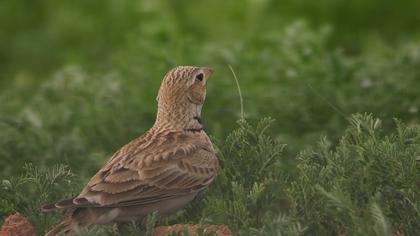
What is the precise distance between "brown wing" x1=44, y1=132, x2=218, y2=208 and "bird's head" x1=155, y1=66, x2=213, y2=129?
264 millimetres

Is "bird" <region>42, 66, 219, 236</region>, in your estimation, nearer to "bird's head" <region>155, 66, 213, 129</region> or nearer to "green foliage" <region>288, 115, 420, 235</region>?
"bird's head" <region>155, 66, 213, 129</region>

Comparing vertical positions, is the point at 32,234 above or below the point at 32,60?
below

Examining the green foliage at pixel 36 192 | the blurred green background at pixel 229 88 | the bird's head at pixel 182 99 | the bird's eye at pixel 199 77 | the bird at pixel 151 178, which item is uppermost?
the blurred green background at pixel 229 88

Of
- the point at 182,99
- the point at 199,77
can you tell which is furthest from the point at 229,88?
the point at 182,99

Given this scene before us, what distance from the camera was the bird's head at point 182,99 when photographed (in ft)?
20.7

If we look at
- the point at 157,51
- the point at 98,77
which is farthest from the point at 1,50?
the point at 157,51

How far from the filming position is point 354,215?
477 centimetres

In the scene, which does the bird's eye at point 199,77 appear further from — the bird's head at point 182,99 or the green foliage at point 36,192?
the green foliage at point 36,192

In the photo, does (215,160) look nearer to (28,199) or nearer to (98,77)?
(28,199)

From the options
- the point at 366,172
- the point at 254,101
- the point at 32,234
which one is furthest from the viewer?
the point at 254,101

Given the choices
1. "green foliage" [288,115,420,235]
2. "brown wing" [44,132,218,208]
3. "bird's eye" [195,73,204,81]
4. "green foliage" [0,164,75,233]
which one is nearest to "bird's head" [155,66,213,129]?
"bird's eye" [195,73,204,81]

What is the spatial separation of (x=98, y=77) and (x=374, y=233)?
5530 millimetres

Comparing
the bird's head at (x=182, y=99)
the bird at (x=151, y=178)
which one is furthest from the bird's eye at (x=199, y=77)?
the bird at (x=151, y=178)

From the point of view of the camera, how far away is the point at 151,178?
5664mm
